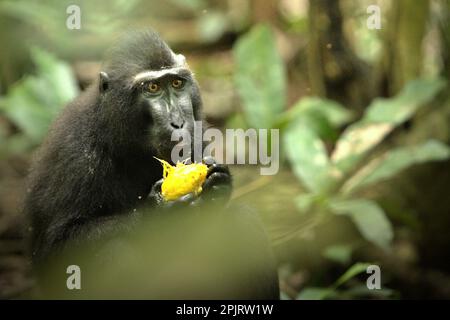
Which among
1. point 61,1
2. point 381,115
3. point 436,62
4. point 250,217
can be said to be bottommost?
point 250,217

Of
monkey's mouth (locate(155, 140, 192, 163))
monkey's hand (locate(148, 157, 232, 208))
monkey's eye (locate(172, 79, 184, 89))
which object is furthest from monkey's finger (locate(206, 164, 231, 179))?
monkey's eye (locate(172, 79, 184, 89))

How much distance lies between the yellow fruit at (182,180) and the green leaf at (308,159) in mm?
2584

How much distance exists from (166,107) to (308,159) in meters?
2.64

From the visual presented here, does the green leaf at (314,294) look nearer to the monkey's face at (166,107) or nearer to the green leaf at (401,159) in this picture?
the green leaf at (401,159)

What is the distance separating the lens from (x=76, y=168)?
261 inches

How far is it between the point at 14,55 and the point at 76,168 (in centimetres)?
485

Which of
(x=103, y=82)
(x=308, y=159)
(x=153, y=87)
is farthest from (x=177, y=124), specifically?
(x=308, y=159)

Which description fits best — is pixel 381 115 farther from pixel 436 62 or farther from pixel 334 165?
pixel 436 62

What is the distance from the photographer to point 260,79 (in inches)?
368

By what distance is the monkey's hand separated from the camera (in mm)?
6191

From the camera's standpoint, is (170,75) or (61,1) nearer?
(170,75)

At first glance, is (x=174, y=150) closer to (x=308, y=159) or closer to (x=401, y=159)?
(x=308, y=159)

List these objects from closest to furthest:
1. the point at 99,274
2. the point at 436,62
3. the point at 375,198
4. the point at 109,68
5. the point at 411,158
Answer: the point at 99,274
the point at 109,68
the point at 411,158
the point at 375,198
the point at 436,62
